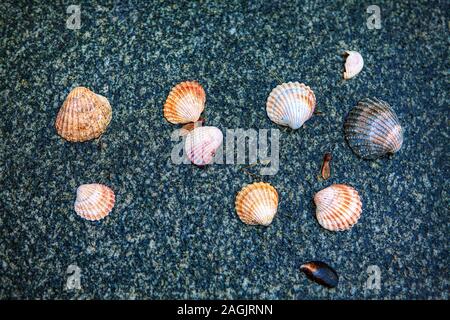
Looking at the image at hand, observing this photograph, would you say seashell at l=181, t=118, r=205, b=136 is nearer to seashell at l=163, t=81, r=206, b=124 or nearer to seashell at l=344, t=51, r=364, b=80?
seashell at l=163, t=81, r=206, b=124

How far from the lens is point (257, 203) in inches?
49.2

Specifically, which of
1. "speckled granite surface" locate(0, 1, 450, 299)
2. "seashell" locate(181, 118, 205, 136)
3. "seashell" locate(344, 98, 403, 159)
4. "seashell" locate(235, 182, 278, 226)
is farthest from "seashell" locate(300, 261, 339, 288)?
"seashell" locate(181, 118, 205, 136)

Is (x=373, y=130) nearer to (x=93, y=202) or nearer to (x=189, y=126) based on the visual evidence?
(x=189, y=126)

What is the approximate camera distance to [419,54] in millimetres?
1432

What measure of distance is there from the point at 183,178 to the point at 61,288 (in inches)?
17.2

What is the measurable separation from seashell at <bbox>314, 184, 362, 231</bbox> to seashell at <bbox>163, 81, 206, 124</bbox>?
16.1 inches

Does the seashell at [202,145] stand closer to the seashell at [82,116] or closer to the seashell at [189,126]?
the seashell at [189,126]

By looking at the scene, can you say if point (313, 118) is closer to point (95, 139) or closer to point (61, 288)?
point (95, 139)

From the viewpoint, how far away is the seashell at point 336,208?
1.26m

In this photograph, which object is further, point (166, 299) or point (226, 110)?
point (226, 110)

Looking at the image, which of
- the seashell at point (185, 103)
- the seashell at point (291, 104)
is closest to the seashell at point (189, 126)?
the seashell at point (185, 103)

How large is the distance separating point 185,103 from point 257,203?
34 cm
